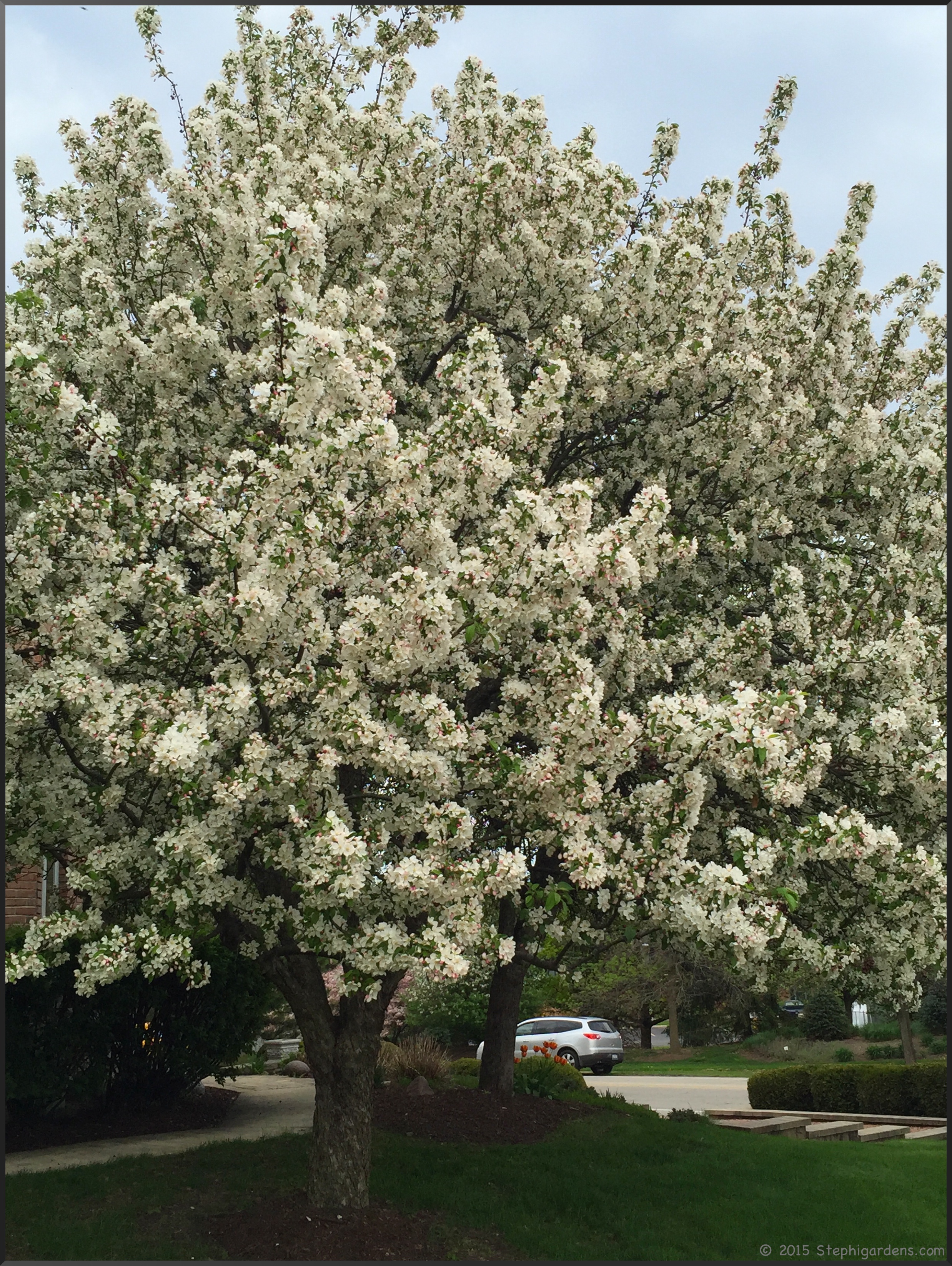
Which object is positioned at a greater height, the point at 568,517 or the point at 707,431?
the point at 707,431

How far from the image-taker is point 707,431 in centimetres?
1058

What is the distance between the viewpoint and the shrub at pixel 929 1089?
19.5 metres

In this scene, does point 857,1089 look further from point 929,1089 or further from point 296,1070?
point 296,1070

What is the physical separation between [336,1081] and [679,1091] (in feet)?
64.2

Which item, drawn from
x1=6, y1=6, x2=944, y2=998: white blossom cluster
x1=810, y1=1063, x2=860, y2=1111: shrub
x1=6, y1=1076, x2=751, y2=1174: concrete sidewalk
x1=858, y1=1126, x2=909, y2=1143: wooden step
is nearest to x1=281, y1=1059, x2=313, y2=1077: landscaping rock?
x1=6, y1=1076, x2=751, y2=1174: concrete sidewalk

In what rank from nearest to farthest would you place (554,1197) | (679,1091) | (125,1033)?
(554,1197) < (125,1033) < (679,1091)

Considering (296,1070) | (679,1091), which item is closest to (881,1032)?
(679,1091)

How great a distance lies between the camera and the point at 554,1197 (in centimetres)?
1023

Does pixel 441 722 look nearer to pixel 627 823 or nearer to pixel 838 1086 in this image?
pixel 627 823

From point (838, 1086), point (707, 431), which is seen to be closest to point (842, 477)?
point (707, 431)

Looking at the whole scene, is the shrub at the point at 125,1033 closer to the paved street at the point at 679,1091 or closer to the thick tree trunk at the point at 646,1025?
the paved street at the point at 679,1091

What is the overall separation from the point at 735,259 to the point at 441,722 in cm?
769
